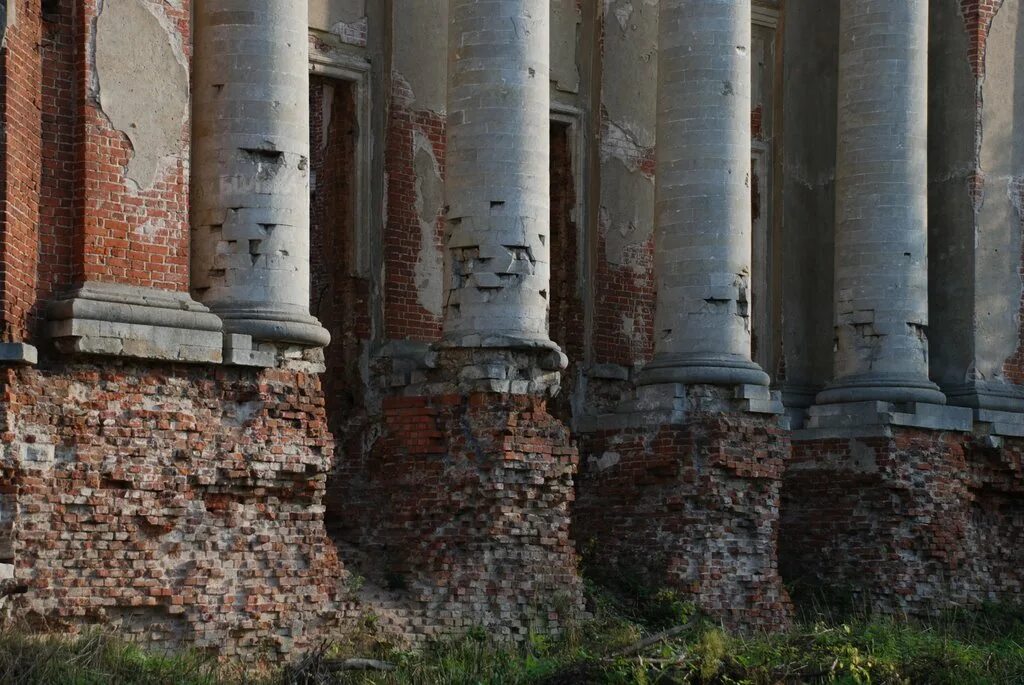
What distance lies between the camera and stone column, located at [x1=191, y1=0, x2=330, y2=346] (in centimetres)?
1547

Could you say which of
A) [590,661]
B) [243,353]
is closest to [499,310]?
[243,353]

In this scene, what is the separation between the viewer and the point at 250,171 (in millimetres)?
15508

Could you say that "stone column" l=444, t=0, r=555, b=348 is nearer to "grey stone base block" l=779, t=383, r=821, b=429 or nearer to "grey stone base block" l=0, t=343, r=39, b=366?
"grey stone base block" l=0, t=343, r=39, b=366

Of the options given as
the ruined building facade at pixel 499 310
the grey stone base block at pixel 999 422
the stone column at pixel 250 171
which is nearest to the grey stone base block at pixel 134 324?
the ruined building facade at pixel 499 310

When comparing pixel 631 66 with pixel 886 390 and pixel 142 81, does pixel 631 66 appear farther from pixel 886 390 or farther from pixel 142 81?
pixel 142 81

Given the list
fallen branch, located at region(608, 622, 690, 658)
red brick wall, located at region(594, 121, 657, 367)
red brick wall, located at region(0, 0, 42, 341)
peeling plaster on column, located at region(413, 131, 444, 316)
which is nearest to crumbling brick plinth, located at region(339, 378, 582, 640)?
fallen branch, located at region(608, 622, 690, 658)

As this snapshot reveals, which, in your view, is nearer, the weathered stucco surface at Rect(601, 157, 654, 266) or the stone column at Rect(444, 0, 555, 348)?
the stone column at Rect(444, 0, 555, 348)

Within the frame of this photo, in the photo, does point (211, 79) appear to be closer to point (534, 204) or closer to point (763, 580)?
point (534, 204)

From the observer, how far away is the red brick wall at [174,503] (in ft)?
45.3

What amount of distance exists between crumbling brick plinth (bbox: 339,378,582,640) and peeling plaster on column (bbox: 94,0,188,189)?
3587 millimetres

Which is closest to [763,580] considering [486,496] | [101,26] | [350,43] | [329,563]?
[486,496]

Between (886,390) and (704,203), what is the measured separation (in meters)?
3.13

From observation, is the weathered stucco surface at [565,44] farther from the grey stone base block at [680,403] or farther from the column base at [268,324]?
the column base at [268,324]

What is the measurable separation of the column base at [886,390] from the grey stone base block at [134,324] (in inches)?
328
